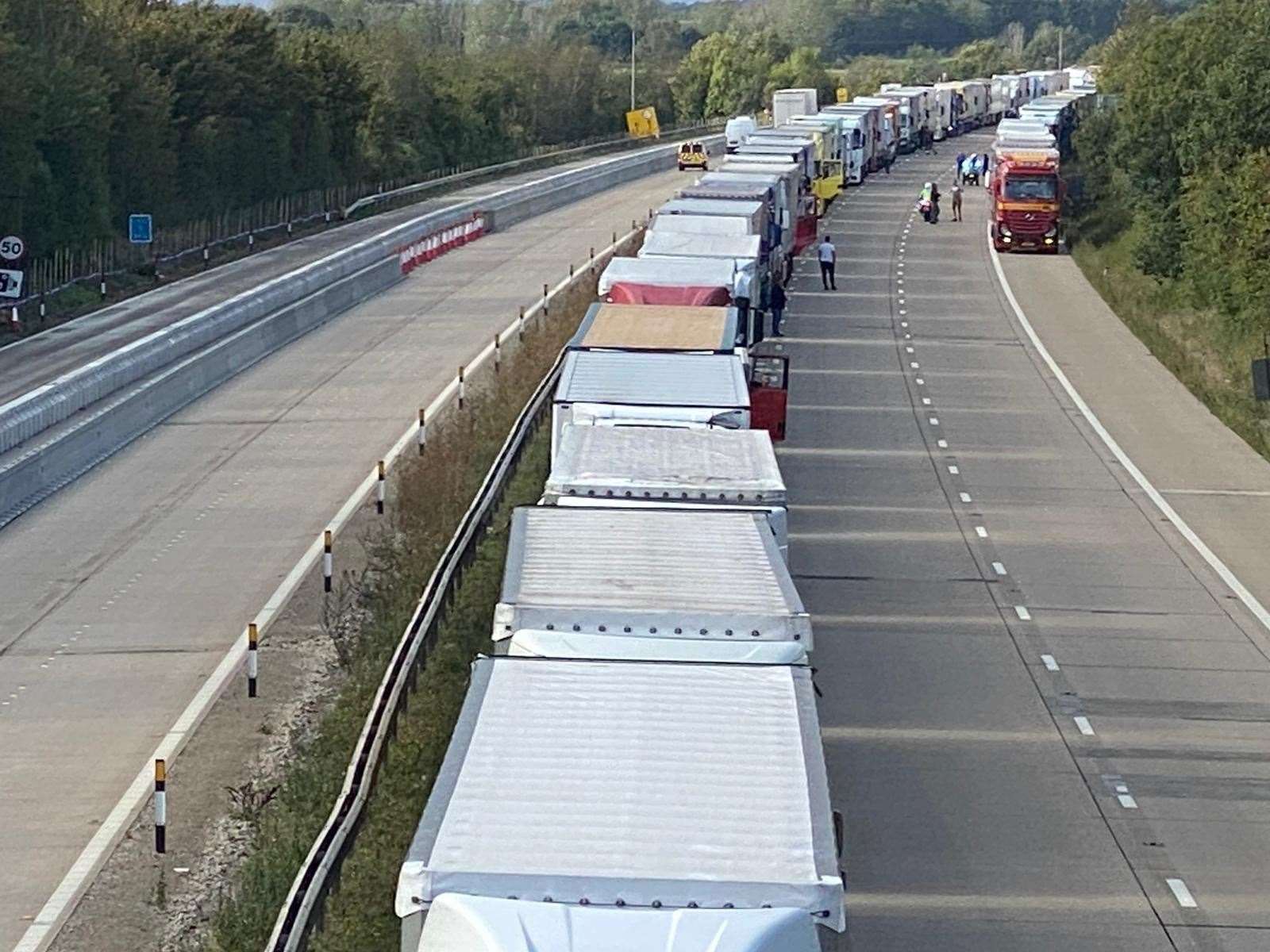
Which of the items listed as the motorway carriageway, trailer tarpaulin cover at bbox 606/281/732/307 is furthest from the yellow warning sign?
trailer tarpaulin cover at bbox 606/281/732/307

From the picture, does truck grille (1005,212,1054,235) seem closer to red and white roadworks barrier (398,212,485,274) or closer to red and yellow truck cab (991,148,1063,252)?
red and yellow truck cab (991,148,1063,252)

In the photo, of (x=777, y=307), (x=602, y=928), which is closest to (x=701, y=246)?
(x=777, y=307)

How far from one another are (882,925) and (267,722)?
6.07 metres

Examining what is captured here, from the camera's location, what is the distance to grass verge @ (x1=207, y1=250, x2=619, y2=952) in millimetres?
13469

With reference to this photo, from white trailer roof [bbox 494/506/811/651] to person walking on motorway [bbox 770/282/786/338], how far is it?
25.8m

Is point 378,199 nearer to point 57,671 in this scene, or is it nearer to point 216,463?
point 216,463

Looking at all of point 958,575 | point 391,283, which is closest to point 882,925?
point 958,575

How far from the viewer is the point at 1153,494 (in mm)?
29250

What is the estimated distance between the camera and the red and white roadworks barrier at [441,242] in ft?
182

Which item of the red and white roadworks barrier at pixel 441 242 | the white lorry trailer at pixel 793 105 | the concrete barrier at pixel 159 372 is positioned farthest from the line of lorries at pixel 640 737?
the white lorry trailer at pixel 793 105

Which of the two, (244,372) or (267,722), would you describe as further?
(244,372)

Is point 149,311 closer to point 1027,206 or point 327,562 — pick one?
point 1027,206

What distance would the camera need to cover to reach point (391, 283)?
52.4m

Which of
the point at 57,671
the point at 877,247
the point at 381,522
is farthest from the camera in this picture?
the point at 877,247
